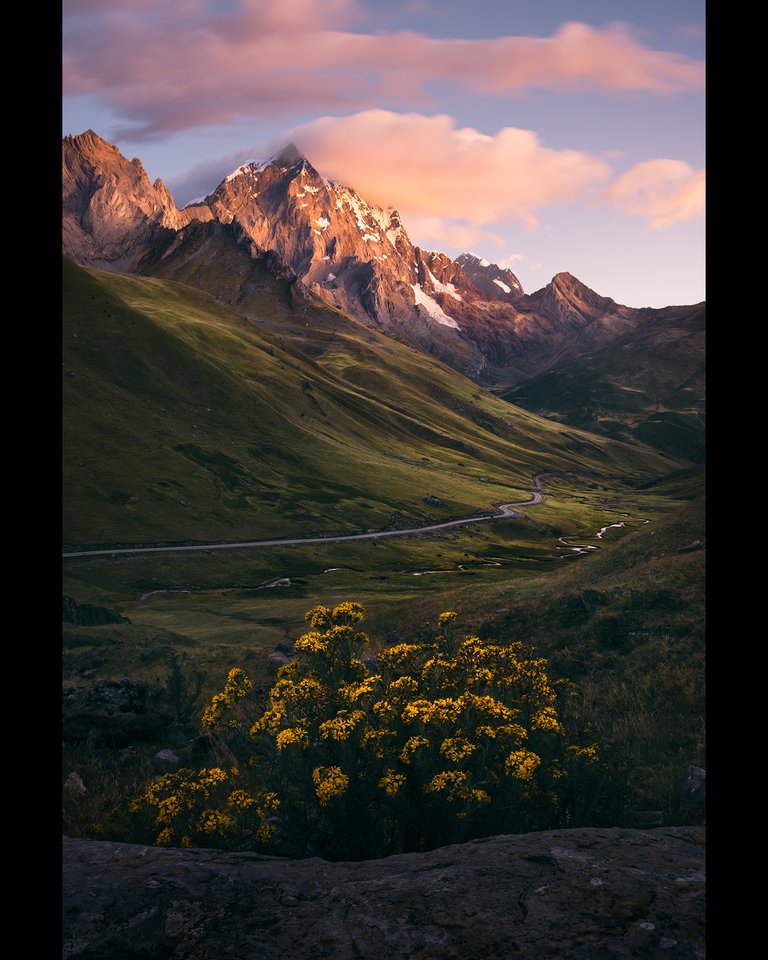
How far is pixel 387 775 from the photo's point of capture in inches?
359

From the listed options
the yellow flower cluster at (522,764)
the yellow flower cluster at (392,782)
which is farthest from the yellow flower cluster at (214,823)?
the yellow flower cluster at (522,764)

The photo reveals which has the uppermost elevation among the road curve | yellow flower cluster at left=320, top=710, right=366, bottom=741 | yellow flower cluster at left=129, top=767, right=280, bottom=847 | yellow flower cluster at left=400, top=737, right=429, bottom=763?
yellow flower cluster at left=320, top=710, right=366, bottom=741

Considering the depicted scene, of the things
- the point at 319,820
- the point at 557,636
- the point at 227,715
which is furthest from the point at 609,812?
the point at 557,636

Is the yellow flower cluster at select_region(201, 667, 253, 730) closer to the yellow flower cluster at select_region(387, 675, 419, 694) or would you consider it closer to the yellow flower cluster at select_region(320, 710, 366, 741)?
the yellow flower cluster at select_region(320, 710, 366, 741)

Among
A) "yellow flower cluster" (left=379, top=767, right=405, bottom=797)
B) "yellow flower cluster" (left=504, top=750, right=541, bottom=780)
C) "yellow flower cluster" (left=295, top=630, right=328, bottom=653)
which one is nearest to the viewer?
"yellow flower cluster" (left=379, top=767, right=405, bottom=797)

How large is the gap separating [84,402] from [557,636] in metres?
181

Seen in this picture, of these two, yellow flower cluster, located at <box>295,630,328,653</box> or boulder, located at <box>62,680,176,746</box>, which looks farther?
boulder, located at <box>62,680,176,746</box>

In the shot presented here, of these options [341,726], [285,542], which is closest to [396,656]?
[341,726]

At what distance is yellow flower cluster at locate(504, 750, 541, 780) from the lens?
350 inches

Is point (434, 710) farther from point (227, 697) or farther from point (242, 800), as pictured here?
point (227, 697)

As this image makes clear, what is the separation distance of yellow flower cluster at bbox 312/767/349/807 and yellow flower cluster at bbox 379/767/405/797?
485 mm

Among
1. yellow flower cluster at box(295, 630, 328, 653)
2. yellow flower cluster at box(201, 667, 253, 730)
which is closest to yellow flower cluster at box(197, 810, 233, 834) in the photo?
yellow flower cluster at box(201, 667, 253, 730)

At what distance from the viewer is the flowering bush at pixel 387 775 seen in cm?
918

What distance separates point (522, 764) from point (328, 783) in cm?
252
